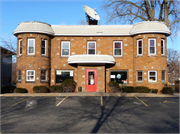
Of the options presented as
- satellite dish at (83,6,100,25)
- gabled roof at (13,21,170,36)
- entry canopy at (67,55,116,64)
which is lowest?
entry canopy at (67,55,116,64)

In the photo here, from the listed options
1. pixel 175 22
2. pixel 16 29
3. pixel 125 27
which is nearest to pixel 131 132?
pixel 125 27

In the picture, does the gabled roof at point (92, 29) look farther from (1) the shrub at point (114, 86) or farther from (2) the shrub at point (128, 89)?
(2) the shrub at point (128, 89)

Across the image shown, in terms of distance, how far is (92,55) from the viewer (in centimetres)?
1911

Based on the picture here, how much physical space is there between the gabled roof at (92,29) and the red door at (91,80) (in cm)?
439

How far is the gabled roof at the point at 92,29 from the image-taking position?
19.1 meters

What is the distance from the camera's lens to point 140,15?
91.9 ft

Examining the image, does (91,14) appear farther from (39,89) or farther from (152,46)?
(39,89)

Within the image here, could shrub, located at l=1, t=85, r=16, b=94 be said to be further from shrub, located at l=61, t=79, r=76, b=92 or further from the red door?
the red door

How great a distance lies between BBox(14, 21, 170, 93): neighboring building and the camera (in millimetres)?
19094

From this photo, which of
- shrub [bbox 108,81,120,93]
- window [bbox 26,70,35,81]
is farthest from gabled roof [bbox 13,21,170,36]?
shrub [bbox 108,81,120,93]

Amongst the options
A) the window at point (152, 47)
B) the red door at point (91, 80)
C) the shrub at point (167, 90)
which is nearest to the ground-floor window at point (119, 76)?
the red door at point (91, 80)

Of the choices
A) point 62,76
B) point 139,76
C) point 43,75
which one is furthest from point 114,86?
point 43,75

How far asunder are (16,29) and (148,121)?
17108 mm

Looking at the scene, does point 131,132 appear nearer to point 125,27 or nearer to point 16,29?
point 125,27
